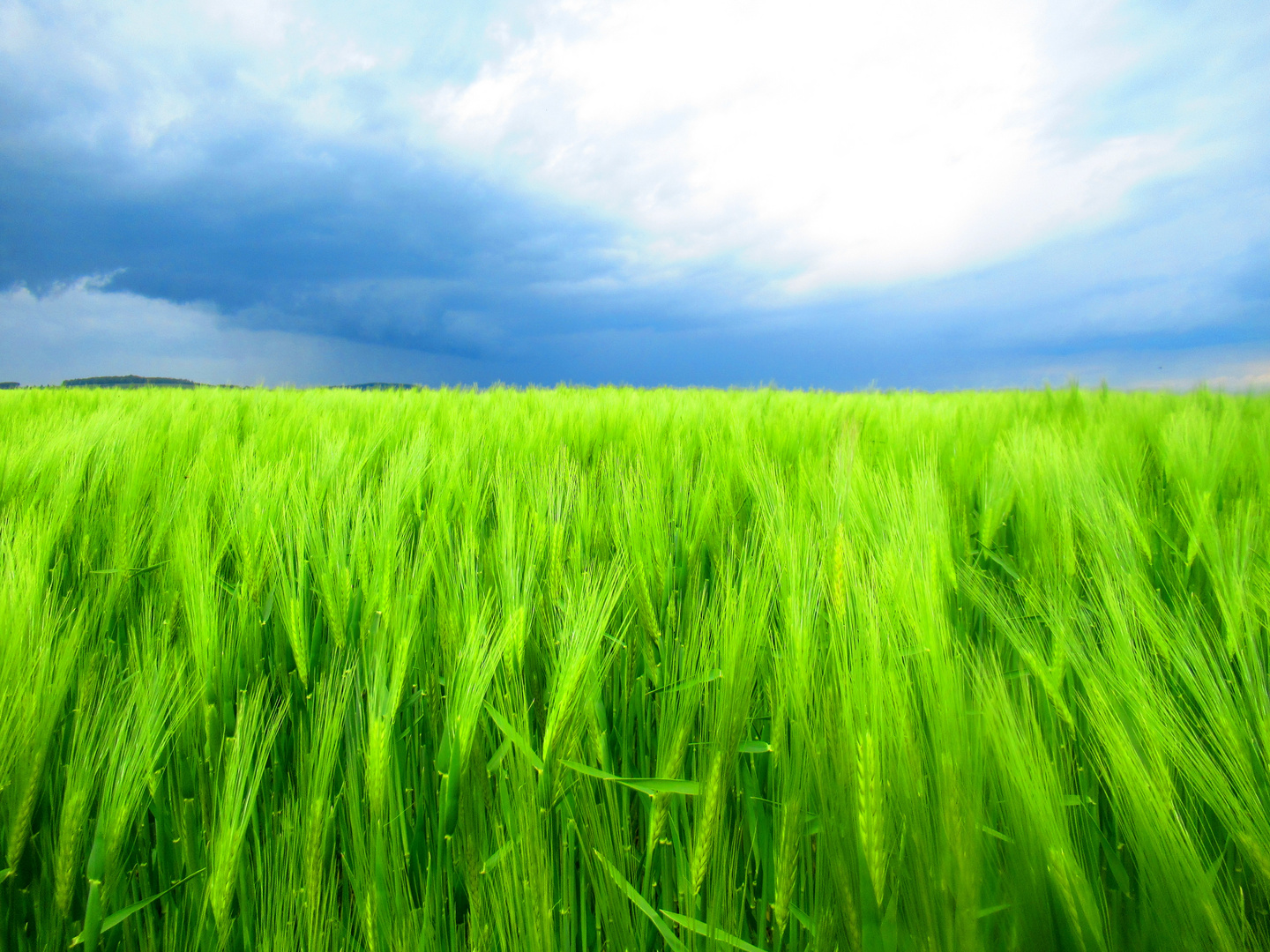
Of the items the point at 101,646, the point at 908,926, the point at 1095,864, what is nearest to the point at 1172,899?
the point at 1095,864

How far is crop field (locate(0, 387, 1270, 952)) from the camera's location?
0.45 meters

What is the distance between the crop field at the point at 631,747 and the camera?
0.45 meters

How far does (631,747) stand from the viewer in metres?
0.67

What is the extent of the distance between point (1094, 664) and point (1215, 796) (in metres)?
0.13

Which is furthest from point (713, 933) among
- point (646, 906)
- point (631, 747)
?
point (631, 747)

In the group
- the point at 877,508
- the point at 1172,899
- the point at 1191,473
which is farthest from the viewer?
the point at 1191,473

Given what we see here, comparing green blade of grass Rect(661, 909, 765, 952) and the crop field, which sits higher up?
the crop field

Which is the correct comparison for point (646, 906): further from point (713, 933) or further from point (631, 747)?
point (631, 747)

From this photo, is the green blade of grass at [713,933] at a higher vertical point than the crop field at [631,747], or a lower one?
lower

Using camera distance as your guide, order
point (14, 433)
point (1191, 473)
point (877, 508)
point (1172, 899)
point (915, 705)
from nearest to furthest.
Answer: point (1172, 899) → point (915, 705) → point (877, 508) → point (1191, 473) → point (14, 433)

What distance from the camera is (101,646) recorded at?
79 cm

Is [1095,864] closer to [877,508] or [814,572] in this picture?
[814,572]

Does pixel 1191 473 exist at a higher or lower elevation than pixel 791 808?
higher

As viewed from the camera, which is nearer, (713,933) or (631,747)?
(713,933)
